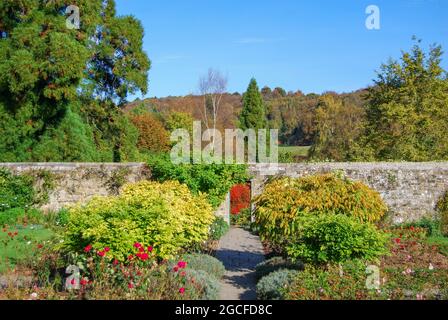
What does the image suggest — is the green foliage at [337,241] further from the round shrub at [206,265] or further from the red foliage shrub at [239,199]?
the red foliage shrub at [239,199]

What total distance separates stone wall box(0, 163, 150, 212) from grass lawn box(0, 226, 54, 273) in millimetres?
2476

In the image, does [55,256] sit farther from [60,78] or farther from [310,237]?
[60,78]

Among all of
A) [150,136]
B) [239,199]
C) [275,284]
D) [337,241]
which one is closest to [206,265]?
[275,284]

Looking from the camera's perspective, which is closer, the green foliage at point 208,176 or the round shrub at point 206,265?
the round shrub at point 206,265

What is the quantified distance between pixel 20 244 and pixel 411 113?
1570 centimetres

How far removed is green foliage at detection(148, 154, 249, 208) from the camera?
13625 mm

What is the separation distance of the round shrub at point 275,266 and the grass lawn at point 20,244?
413 cm

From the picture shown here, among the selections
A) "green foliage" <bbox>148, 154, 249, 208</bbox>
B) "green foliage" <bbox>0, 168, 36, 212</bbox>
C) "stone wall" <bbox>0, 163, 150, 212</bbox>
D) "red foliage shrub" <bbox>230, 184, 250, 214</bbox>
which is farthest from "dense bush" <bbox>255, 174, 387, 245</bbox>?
"green foliage" <bbox>0, 168, 36, 212</bbox>

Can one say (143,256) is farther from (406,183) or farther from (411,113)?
(411,113)

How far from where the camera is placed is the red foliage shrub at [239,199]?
17.1m

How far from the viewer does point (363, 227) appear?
25.0 ft

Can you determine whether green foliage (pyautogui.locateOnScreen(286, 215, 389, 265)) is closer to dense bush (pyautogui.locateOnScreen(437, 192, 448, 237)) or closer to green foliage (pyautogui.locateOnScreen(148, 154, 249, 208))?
green foliage (pyautogui.locateOnScreen(148, 154, 249, 208))

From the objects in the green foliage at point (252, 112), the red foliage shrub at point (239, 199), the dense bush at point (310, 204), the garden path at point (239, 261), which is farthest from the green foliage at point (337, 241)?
the green foliage at point (252, 112)
